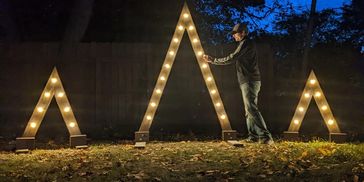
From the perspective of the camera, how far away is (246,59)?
29.5 feet

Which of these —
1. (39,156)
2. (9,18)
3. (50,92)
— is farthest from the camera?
(9,18)

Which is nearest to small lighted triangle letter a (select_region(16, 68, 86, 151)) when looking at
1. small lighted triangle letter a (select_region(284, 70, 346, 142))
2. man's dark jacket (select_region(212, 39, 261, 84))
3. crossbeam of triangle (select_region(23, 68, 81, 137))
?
crossbeam of triangle (select_region(23, 68, 81, 137))

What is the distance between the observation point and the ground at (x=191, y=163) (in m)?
5.89

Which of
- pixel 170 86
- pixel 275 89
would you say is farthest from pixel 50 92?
pixel 275 89

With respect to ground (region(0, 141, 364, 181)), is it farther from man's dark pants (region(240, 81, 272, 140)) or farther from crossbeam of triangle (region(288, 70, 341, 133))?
crossbeam of triangle (region(288, 70, 341, 133))

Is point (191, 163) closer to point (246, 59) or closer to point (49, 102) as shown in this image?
Answer: point (246, 59)

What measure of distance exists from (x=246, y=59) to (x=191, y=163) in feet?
9.87

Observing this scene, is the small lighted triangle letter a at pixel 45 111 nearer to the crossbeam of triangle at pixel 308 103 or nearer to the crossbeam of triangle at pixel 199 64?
the crossbeam of triangle at pixel 199 64

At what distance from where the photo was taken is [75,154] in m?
7.82

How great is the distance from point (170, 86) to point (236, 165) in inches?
192

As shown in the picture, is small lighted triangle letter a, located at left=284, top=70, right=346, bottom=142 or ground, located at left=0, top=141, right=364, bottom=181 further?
small lighted triangle letter a, located at left=284, top=70, right=346, bottom=142

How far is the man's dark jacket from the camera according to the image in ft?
29.1

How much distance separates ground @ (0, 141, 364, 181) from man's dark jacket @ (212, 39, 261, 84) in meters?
1.39

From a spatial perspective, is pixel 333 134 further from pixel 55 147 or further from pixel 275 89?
pixel 55 147
